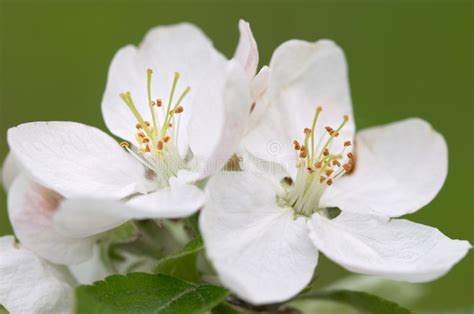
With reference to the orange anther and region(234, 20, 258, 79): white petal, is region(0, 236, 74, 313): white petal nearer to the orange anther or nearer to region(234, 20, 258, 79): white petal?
the orange anther

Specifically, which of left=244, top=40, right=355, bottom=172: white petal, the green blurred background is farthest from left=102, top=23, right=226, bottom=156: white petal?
the green blurred background

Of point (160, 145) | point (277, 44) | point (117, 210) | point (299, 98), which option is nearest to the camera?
point (117, 210)

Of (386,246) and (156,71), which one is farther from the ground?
(156,71)

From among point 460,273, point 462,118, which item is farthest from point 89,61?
point 460,273

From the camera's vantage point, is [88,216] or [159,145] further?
[159,145]

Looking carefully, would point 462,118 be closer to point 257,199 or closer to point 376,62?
point 376,62

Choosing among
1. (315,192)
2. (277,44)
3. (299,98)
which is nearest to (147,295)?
(315,192)

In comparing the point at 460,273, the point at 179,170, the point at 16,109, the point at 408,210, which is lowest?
the point at 460,273

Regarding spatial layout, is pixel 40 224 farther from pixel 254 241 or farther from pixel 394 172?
pixel 394 172
